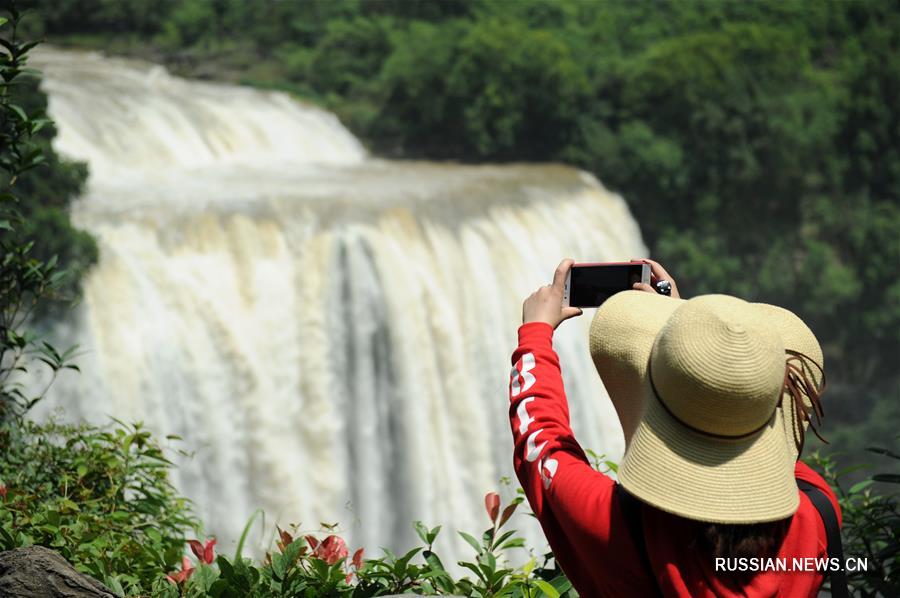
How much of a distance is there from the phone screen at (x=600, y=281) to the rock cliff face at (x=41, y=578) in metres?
1.43

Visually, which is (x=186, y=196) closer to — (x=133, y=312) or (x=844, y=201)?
(x=133, y=312)

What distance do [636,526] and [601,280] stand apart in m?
0.90

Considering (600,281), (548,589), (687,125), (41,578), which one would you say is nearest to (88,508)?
(41,578)

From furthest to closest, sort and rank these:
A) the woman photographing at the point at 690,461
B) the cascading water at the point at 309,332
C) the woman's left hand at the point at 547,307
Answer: the cascading water at the point at 309,332, the woman's left hand at the point at 547,307, the woman photographing at the point at 690,461

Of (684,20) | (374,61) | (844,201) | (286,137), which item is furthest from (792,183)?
(286,137)

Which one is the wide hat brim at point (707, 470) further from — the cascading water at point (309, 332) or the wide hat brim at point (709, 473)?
the cascading water at point (309, 332)

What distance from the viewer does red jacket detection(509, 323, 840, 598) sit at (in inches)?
74.2

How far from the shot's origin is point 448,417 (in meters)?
13.0

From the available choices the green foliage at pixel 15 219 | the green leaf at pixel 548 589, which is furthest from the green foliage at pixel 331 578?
the green foliage at pixel 15 219

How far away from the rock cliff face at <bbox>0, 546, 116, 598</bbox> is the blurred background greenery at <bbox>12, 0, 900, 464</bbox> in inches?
733

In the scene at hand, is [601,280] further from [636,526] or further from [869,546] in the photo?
[869,546]

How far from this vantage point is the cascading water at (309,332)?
439 inches

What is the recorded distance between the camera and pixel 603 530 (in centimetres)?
191

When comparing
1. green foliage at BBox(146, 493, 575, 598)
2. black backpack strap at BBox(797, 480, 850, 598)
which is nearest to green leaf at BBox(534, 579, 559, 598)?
green foliage at BBox(146, 493, 575, 598)
